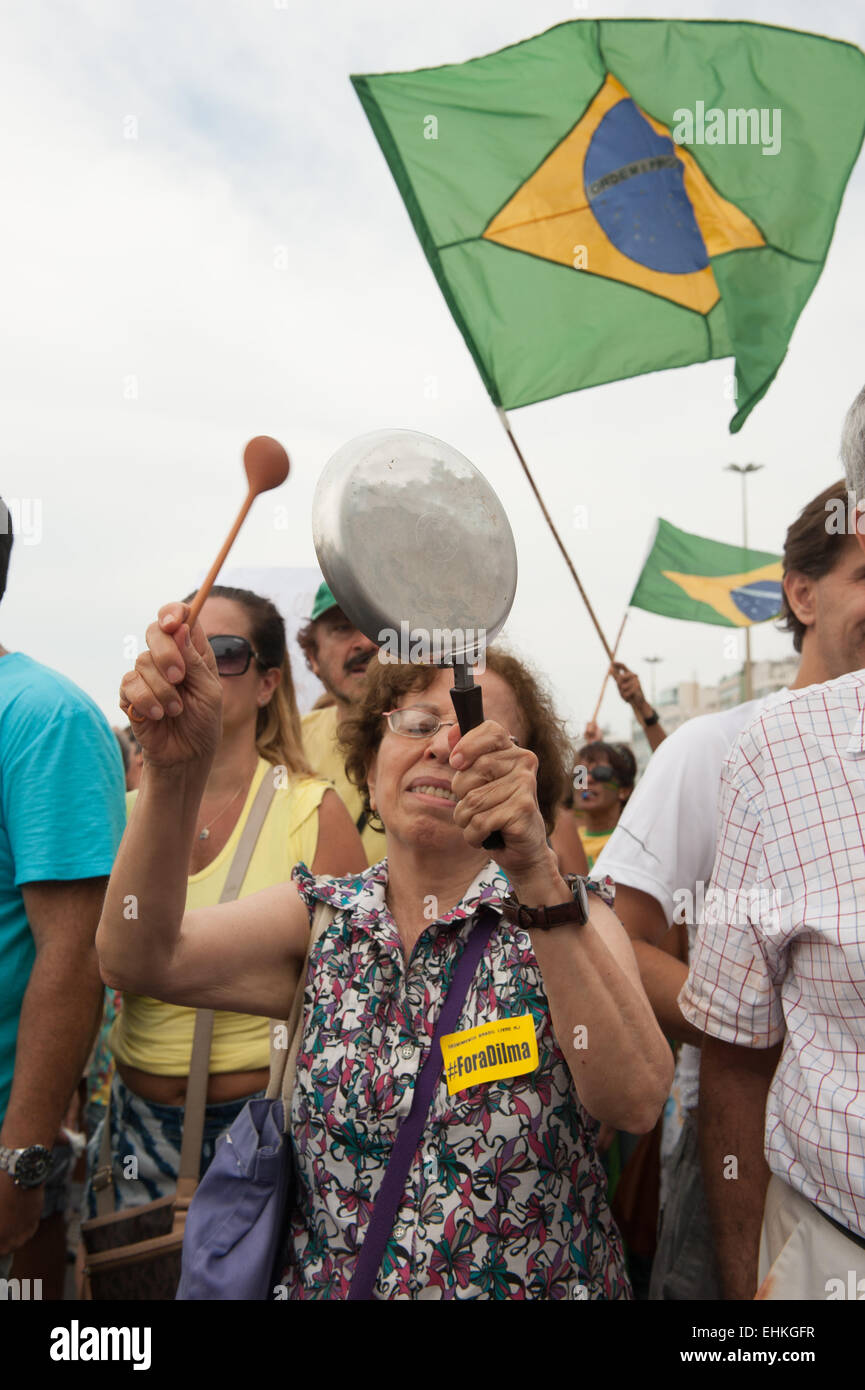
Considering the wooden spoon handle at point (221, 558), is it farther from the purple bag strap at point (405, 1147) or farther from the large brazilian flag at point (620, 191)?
the large brazilian flag at point (620, 191)

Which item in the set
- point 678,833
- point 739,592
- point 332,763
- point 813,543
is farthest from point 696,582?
point 678,833

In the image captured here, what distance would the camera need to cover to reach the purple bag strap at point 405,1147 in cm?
156

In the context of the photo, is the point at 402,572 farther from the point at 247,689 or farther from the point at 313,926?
the point at 247,689

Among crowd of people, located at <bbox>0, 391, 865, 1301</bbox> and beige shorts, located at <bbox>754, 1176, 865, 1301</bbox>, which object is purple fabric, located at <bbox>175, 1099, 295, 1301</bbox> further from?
beige shorts, located at <bbox>754, 1176, 865, 1301</bbox>

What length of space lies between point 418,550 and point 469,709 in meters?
0.22

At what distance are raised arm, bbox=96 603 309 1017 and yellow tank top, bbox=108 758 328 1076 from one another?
557mm

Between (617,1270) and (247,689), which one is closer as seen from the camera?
(617,1270)

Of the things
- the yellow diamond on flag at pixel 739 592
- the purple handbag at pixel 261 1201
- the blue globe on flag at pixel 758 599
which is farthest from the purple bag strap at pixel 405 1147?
the blue globe on flag at pixel 758 599

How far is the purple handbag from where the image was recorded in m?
1.59

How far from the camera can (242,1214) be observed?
5.45 feet

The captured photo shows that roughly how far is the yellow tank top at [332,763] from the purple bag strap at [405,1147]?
4.13 feet
